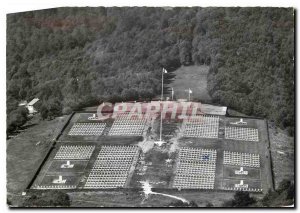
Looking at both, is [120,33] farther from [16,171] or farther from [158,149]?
[16,171]

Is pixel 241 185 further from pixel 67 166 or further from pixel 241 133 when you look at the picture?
pixel 67 166

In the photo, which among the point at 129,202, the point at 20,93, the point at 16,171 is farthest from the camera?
the point at 20,93

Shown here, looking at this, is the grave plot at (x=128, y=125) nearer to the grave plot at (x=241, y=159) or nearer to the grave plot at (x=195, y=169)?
the grave plot at (x=195, y=169)

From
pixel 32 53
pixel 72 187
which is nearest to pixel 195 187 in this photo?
pixel 72 187

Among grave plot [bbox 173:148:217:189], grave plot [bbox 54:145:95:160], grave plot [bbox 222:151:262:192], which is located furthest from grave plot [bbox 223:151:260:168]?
grave plot [bbox 54:145:95:160]

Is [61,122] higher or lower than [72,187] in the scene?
higher
